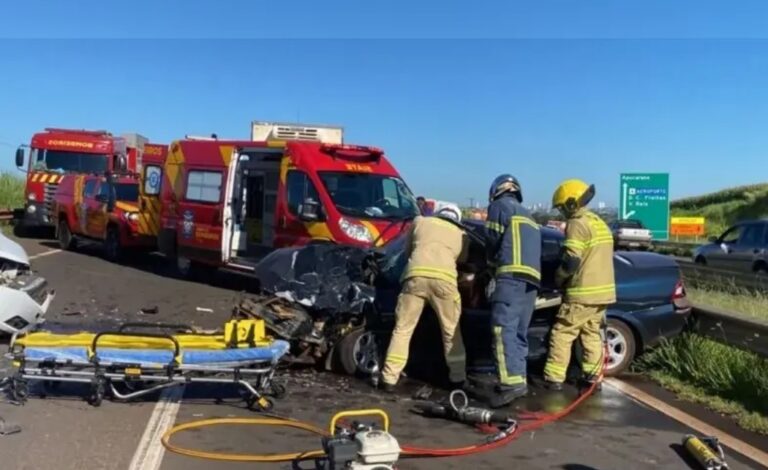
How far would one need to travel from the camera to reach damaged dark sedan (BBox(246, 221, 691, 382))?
798cm

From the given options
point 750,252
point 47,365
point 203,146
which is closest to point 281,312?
point 47,365

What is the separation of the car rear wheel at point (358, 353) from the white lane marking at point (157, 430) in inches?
60.4

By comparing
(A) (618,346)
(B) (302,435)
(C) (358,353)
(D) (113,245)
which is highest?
(D) (113,245)

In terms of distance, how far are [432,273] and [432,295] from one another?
0.20 meters

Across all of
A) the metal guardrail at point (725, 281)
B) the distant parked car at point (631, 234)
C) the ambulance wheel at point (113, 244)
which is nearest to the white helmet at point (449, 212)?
the metal guardrail at point (725, 281)

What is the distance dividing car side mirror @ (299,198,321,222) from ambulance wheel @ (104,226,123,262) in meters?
7.99

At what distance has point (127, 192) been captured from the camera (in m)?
19.7

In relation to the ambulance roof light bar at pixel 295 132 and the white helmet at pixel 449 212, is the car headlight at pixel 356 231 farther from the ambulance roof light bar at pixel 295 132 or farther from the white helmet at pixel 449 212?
the white helmet at pixel 449 212

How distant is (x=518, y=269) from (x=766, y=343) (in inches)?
90.5

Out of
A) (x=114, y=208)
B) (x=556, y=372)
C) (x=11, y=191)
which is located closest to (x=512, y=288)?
(x=556, y=372)

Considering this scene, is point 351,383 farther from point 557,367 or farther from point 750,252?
point 750,252

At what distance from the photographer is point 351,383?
774cm

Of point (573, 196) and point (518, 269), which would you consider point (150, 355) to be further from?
point (573, 196)

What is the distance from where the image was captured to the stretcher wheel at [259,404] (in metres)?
6.56
